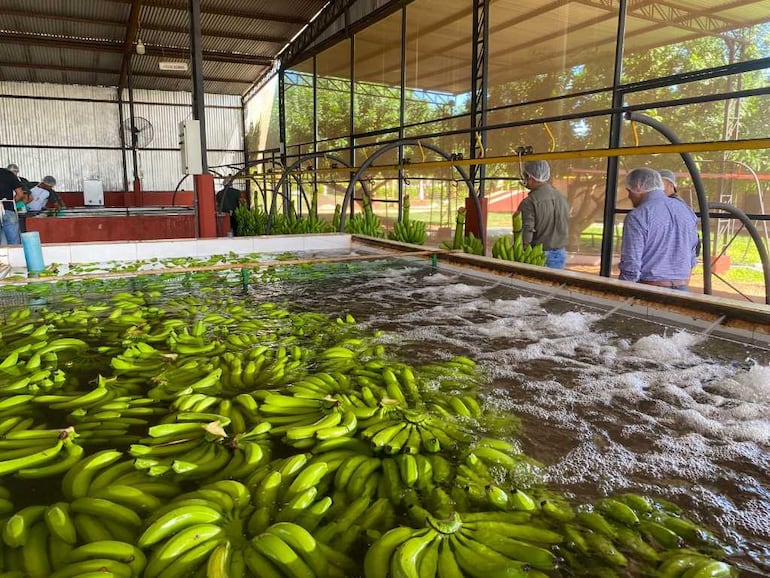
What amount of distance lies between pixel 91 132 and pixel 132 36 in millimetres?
7016

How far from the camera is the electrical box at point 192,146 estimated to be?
8398 millimetres

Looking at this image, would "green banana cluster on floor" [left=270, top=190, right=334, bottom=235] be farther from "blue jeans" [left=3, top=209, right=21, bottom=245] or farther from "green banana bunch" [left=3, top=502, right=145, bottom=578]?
"green banana bunch" [left=3, top=502, right=145, bottom=578]

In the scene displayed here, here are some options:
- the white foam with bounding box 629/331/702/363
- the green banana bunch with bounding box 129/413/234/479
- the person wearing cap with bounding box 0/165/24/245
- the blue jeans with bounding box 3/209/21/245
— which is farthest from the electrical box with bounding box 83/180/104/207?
the white foam with bounding box 629/331/702/363

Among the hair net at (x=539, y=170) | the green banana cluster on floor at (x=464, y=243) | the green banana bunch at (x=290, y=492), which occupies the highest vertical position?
the hair net at (x=539, y=170)

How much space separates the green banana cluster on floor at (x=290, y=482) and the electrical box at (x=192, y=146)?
6358mm

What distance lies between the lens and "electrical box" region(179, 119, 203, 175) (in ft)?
27.6

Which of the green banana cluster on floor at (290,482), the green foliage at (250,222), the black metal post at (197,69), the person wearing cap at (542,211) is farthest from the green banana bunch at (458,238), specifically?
the green foliage at (250,222)

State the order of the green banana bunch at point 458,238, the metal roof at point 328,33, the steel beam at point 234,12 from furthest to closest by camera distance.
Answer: the steel beam at point 234,12 → the metal roof at point 328,33 → the green banana bunch at point 458,238

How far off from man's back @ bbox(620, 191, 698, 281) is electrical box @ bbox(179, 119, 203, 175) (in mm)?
6753

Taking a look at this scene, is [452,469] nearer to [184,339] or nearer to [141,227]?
[184,339]

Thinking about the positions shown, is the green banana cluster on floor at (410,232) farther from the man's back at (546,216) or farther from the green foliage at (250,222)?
the green foliage at (250,222)

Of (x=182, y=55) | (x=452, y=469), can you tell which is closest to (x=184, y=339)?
(x=452, y=469)

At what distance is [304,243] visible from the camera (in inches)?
281

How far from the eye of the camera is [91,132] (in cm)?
2050
